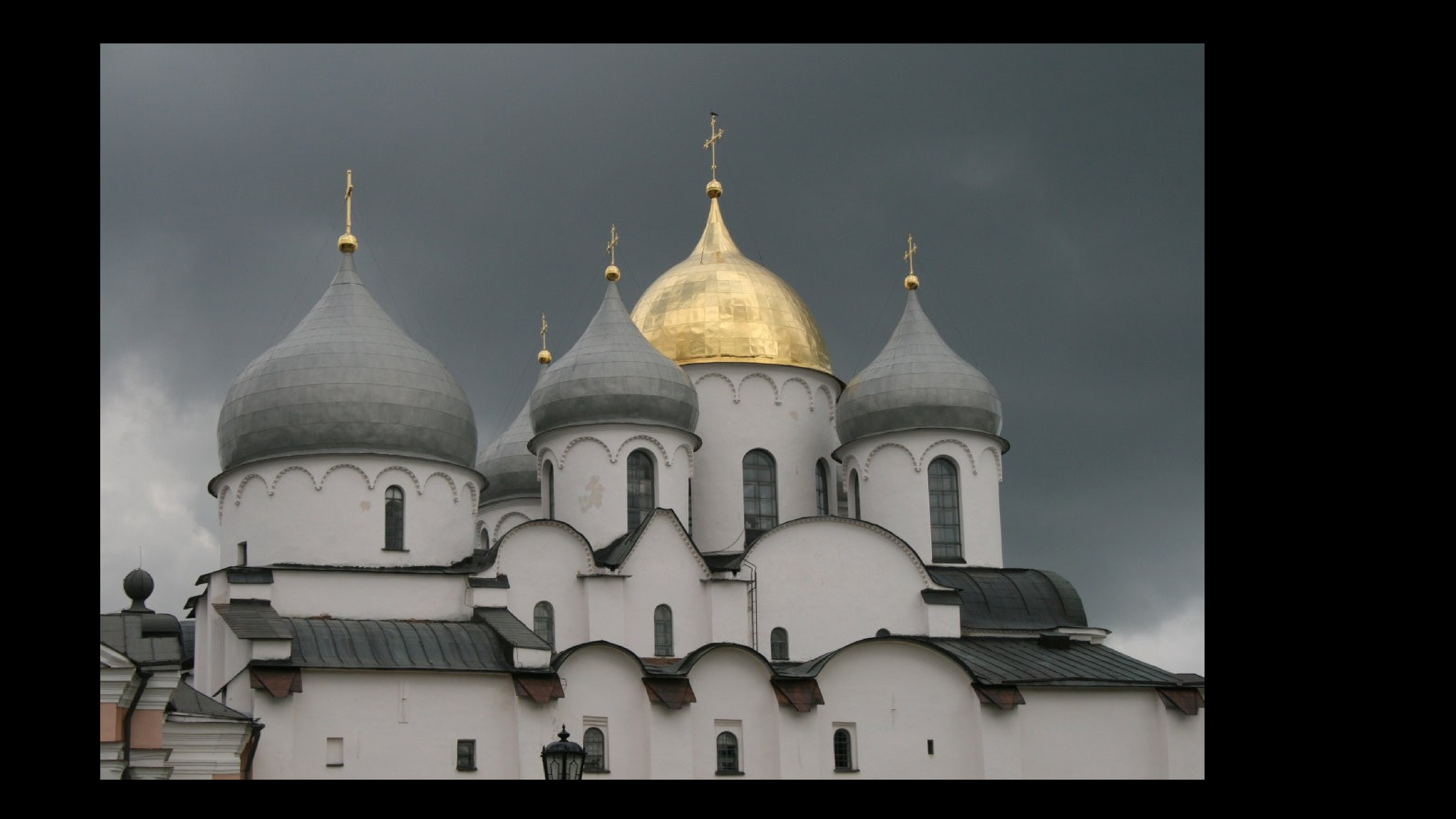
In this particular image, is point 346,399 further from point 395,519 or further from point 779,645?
point 779,645

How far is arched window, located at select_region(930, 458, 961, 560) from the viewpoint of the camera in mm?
34688

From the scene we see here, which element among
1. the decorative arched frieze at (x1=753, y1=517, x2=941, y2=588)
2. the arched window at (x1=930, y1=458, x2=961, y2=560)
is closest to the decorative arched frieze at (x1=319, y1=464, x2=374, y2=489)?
the decorative arched frieze at (x1=753, y1=517, x2=941, y2=588)

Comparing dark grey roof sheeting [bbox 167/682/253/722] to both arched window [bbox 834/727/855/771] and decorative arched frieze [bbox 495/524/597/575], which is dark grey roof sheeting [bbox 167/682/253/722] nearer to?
decorative arched frieze [bbox 495/524/597/575]

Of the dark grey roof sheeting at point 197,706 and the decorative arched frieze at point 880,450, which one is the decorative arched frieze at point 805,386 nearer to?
the decorative arched frieze at point 880,450

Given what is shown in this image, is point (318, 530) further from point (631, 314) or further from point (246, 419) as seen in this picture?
point (631, 314)

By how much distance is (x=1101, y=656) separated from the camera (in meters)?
32.7

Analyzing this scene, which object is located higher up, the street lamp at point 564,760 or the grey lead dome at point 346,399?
the grey lead dome at point 346,399

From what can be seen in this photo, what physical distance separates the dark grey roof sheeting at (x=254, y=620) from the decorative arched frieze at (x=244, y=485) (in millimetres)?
1884

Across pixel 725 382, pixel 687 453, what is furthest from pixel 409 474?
pixel 725 382

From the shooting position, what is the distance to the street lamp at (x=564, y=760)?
17250 mm

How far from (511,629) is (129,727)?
7.96 meters

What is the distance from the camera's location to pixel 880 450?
35.1 m

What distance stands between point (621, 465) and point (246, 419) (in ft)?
20.3

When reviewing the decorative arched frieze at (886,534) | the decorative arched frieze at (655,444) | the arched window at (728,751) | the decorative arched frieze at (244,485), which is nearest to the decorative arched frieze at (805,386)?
the decorative arched frieze at (886,534)
